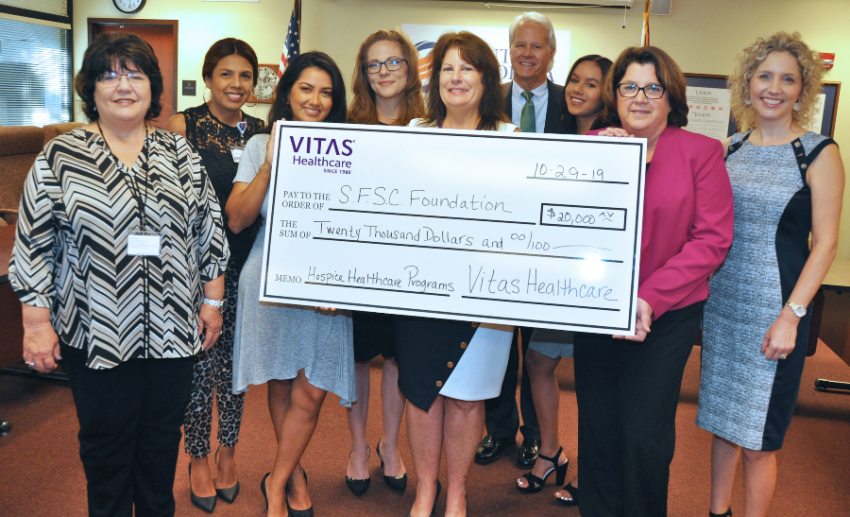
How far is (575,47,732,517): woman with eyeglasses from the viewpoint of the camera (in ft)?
6.46

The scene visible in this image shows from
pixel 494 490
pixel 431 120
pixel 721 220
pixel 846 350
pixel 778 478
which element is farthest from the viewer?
pixel 846 350

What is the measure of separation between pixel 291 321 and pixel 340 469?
894 millimetres

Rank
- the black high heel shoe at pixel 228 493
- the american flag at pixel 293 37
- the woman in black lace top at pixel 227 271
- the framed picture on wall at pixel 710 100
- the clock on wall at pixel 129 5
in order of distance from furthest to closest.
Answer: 1. the clock on wall at pixel 129 5
2. the framed picture on wall at pixel 710 100
3. the american flag at pixel 293 37
4. the black high heel shoe at pixel 228 493
5. the woman in black lace top at pixel 227 271

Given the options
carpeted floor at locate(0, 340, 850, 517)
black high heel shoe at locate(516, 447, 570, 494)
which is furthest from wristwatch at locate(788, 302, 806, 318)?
black high heel shoe at locate(516, 447, 570, 494)

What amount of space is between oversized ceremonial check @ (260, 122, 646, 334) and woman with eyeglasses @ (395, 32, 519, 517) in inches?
6.7

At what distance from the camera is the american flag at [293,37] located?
6387 millimetres

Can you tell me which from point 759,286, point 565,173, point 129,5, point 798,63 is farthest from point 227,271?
point 129,5

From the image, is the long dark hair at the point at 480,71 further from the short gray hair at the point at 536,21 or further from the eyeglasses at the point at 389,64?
the short gray hair at the point at 536,21

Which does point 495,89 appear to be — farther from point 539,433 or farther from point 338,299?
point 539,433

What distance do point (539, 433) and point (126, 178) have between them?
2.02 m

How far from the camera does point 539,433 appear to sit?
3.11 metres

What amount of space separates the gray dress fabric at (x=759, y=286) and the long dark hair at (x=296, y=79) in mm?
1273

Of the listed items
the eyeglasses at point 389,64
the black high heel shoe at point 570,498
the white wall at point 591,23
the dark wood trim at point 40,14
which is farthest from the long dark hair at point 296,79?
the dark wood trim at point 40,14

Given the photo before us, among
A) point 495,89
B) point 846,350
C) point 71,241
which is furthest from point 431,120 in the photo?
point 846,350
